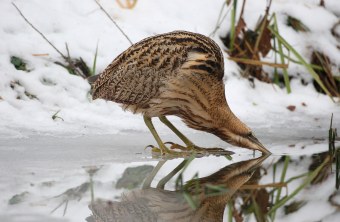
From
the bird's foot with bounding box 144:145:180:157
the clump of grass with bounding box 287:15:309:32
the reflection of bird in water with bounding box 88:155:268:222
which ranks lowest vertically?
the reflection of bird in water with bounding box 88:155:268:222

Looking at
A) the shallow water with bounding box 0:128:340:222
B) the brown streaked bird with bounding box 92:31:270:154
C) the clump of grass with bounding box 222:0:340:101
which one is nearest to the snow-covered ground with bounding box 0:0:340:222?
the shallow water with bounding box 0:128:340:222

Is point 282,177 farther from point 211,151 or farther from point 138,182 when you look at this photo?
point 211,151

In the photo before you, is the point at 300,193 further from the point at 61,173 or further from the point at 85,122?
the point at 85,122

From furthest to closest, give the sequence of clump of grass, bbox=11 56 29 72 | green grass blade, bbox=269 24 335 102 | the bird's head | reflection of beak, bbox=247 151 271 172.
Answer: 1. green grass blade, bbox=269 24 335 102
2. clump of grass, bbox=11 56 29 72
3. the bird's head
4. reflection of beak, bbox=247 151 271 172

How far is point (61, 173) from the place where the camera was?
4.64 m

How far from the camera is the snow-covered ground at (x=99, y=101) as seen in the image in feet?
16.3

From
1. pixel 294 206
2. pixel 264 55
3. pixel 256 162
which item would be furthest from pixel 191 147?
pixel 264 55

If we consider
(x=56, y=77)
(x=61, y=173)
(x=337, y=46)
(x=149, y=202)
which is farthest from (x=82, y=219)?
(x=337, y=46)

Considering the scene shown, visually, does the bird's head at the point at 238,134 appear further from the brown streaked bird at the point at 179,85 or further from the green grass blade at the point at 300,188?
the green grass blade at the point at 300,188

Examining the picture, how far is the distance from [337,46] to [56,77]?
9.78 feet

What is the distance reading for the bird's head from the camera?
18.7 feet

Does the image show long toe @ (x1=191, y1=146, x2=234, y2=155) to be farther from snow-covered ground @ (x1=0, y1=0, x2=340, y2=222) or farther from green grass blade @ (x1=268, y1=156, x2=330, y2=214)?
green grass blade @ (x1=268, y1=156, x2=330, y2=214)

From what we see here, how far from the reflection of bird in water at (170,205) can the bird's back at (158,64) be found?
111 cm

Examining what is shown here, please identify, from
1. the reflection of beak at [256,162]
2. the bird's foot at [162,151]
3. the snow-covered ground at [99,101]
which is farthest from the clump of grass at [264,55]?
the bird's foot at [162,151]
